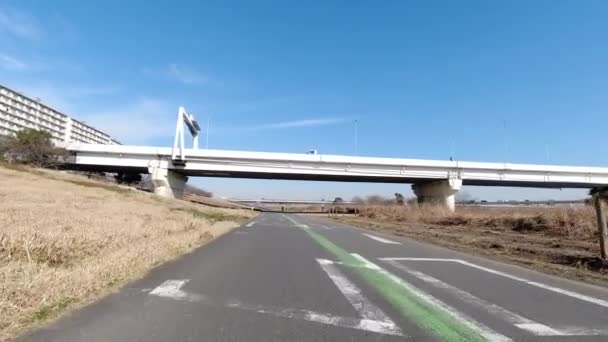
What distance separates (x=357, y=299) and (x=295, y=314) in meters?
1.31

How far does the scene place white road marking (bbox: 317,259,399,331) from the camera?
5.52 metres

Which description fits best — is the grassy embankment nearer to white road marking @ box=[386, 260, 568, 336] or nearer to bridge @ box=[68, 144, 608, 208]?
white road marking @ box=[386, 260, 568, 336]

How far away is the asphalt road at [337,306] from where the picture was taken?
15.7 ft

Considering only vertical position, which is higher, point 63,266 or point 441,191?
point 441,191

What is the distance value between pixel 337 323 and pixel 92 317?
2.69 m

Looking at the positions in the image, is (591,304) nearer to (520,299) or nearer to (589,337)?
(520,299)

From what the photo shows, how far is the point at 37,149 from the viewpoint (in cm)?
6181

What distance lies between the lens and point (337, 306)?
20.1 ft

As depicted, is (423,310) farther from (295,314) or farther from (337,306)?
(295,314)

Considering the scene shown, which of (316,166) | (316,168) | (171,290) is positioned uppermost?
(316,166)

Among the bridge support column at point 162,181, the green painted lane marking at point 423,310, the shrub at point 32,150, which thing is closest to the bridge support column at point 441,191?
the bridge support column at point 162,181

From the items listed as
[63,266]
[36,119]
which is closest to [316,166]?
[63,266]

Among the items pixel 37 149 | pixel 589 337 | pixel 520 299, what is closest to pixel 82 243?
pixel 520 299

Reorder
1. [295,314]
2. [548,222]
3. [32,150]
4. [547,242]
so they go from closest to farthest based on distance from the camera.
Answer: [295,314]
[547,242]
[548,222]
[32,150]
